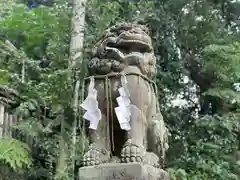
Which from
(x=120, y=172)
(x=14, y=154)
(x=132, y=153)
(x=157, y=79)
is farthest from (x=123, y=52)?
(x=157, y=79)

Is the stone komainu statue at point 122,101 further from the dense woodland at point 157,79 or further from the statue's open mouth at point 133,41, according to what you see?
the dense woodland at point 157,79

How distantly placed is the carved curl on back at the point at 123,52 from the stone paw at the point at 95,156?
0.62m

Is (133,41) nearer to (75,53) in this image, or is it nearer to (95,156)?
(95,156)

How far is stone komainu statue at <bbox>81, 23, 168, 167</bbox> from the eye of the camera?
3107mm

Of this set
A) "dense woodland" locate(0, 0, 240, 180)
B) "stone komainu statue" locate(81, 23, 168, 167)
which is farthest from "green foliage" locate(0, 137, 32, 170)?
"stone komainu statue" locate(81, 23, 168, 167)

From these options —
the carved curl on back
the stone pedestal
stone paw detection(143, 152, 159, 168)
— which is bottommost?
the stone pedestal

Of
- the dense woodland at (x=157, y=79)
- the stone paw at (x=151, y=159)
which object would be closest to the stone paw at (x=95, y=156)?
the stone paw at (x=151, y=159)

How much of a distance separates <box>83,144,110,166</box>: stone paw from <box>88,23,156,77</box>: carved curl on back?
2.02ft

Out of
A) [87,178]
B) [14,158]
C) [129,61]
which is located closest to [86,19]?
[14,158]

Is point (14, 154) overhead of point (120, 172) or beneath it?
overhead

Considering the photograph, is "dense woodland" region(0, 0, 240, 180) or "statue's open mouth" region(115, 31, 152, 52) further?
"dense woodland" region(0, 0, 240, 180)

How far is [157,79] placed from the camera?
20.7ft

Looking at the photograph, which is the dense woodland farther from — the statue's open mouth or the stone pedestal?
the statue's open mouth

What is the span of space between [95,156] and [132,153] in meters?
0.29
